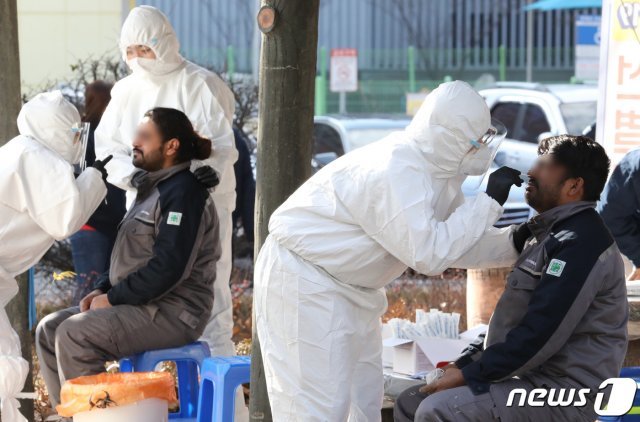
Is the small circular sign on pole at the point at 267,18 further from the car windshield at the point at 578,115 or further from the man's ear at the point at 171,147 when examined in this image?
the car windshield at the point at 578,115

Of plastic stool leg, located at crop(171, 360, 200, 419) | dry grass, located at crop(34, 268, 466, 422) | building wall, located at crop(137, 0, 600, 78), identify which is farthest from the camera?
building wall, located at crop(137, 0, 600, 78)

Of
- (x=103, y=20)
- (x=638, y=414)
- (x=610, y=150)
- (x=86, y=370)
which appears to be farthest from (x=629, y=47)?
(x=103, y=20)

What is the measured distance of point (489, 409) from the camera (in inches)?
154

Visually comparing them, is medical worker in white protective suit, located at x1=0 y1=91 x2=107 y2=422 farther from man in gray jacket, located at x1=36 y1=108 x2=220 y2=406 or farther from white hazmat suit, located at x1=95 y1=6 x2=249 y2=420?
white hazmat suit, located at x1=95 y1=6 x2=249 y2=420

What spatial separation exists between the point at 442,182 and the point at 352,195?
1.02 feet

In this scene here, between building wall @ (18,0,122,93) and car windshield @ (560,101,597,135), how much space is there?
16.8 feet

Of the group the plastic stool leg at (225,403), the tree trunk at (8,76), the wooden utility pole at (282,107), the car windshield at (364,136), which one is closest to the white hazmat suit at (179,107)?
the tree trunk at (8,76)

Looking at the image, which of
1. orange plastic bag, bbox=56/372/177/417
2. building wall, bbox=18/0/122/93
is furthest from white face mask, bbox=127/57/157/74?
building wall, bbox=18/0/122/93

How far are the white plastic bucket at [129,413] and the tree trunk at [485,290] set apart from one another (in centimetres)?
212

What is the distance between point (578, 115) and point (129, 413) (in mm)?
9430

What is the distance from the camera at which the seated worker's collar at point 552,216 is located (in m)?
3.99

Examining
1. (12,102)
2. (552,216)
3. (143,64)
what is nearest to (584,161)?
(552,216)

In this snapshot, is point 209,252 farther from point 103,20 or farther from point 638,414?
point 103,20

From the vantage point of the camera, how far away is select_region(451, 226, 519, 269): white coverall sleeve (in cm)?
412
